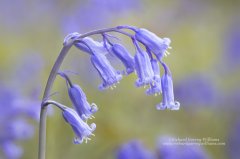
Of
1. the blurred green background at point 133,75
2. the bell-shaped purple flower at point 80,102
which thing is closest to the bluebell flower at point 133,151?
the blurred green background at point 133,75

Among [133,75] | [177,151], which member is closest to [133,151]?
[177,151]

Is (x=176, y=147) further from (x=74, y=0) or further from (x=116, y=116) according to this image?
(x=74, y=0)

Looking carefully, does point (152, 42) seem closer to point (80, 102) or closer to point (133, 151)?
point (80, 102)

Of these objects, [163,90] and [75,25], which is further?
[75,25]

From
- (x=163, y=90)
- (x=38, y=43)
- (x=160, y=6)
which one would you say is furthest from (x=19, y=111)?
(x=163, y=90)

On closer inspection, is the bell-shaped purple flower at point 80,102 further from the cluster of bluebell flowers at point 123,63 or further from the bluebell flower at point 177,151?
the bluebell flower at point 177,151

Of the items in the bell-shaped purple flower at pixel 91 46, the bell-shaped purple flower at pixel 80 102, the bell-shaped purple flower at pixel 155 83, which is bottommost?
the bell-shaped purple flower at pixel 80 102

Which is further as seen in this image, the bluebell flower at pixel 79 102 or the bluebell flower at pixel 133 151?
the bluebell flower at pixel 133 151
